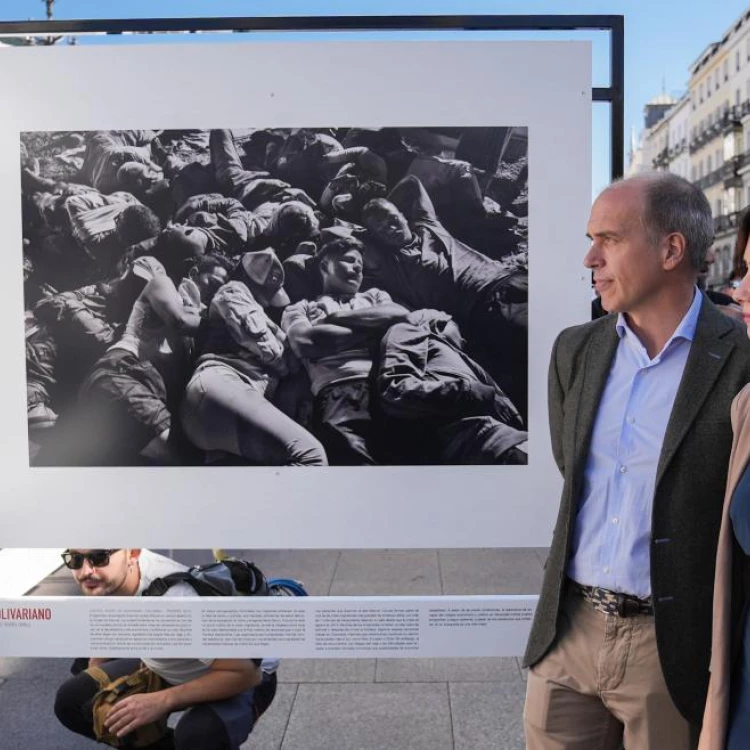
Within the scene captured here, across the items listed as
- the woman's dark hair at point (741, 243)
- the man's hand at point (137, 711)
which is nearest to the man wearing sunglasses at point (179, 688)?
the man's hand at point (137, 711)

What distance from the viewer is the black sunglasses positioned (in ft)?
9.58

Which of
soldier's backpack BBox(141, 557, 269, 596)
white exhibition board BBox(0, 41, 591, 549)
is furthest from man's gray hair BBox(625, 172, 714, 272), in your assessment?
soldier's backpack BBox(141, 557, 269, 596)

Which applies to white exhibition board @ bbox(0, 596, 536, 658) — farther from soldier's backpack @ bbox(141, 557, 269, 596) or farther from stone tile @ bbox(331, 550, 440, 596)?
stone tile @ bbox(331, 550, 440, 596)

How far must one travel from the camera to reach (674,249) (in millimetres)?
2115

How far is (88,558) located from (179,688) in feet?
1.82

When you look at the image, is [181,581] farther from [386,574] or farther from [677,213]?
[386,574]

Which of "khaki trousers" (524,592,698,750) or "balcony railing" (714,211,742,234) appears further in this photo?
"balcony railing" (714,211,742,234)

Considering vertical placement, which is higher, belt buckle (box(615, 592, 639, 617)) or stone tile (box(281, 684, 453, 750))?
belt buckle (box(615, 592, 639, 617))

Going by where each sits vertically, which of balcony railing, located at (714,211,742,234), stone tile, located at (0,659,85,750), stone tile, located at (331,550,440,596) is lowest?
stone tile, located at (0,659,85,750)

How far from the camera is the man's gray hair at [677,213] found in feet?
6.93

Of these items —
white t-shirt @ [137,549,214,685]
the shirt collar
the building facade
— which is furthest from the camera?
the building facade

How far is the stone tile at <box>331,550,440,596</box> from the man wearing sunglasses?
2.75 metres

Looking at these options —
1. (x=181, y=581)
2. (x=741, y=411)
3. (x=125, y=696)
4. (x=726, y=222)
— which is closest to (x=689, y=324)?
(x=741, y=411)

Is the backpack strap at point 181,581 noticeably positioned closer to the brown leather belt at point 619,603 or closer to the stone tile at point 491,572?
the brown leather belt at point 619,603
